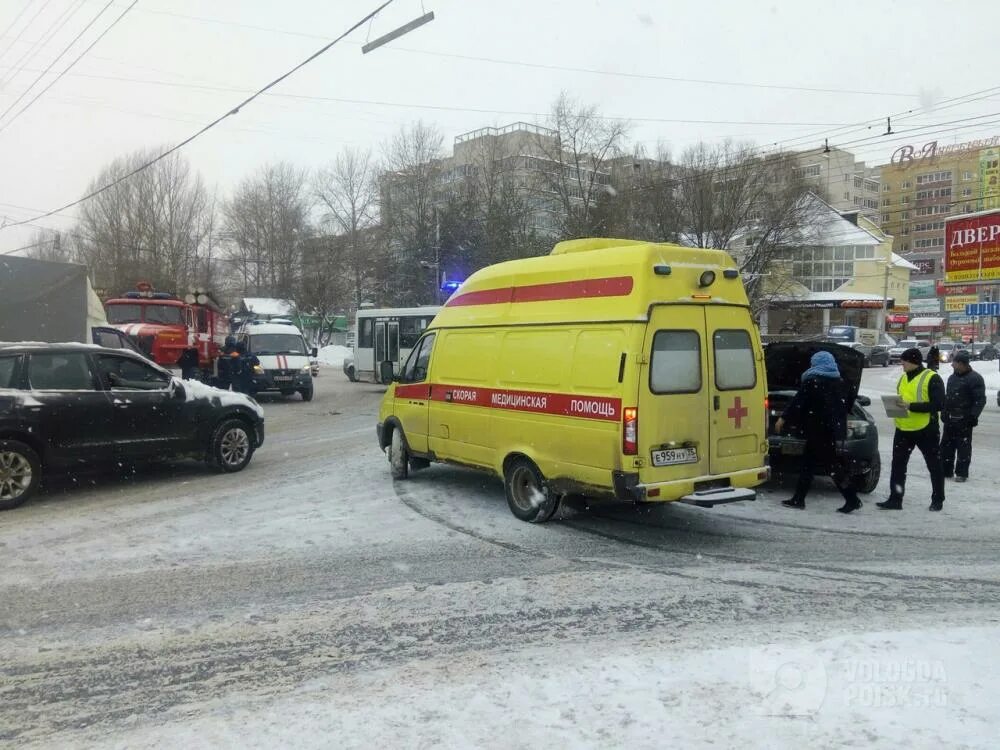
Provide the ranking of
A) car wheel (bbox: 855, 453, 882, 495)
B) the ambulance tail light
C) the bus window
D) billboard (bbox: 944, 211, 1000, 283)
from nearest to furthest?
the ambulance tail light, car wheel (bbox: 855, 453, 882, 495), the bus window, billboard (bbox: 944, 211, 1000, 283)

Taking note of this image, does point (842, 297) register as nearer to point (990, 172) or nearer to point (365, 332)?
point (990, 172)

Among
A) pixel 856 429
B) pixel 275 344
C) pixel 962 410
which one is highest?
pixel 275 344

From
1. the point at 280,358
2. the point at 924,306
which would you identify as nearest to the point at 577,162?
the point at 280,358

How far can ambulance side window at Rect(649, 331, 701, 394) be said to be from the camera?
6270 mm

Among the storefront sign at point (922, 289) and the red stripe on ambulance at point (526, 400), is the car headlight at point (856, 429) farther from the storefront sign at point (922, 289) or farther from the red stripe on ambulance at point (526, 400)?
the storefront sign at point (922, 289)

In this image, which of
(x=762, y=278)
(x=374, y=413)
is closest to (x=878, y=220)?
(x=762, y=278)

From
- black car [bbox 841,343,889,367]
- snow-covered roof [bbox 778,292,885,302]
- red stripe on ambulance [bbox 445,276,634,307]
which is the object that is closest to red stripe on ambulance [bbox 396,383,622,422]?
red stripe on ambulance [bbox 445,276,634,307]

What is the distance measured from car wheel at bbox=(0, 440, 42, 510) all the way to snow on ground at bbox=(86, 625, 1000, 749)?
5585 millimetres

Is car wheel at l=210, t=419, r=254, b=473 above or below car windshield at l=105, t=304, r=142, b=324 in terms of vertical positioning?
below

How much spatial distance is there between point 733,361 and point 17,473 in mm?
7439

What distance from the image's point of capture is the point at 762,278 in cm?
4116

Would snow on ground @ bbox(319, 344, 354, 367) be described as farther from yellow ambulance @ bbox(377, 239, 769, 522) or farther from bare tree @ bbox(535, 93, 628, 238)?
yellow ambulance @ bbox(377, 239, 769, 522)

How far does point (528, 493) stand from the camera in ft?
24.2

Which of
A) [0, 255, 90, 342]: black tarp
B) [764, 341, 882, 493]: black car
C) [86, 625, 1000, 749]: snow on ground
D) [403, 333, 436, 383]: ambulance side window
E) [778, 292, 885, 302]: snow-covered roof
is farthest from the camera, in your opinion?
[778, 292, 885, 302]: snow-covered roof
